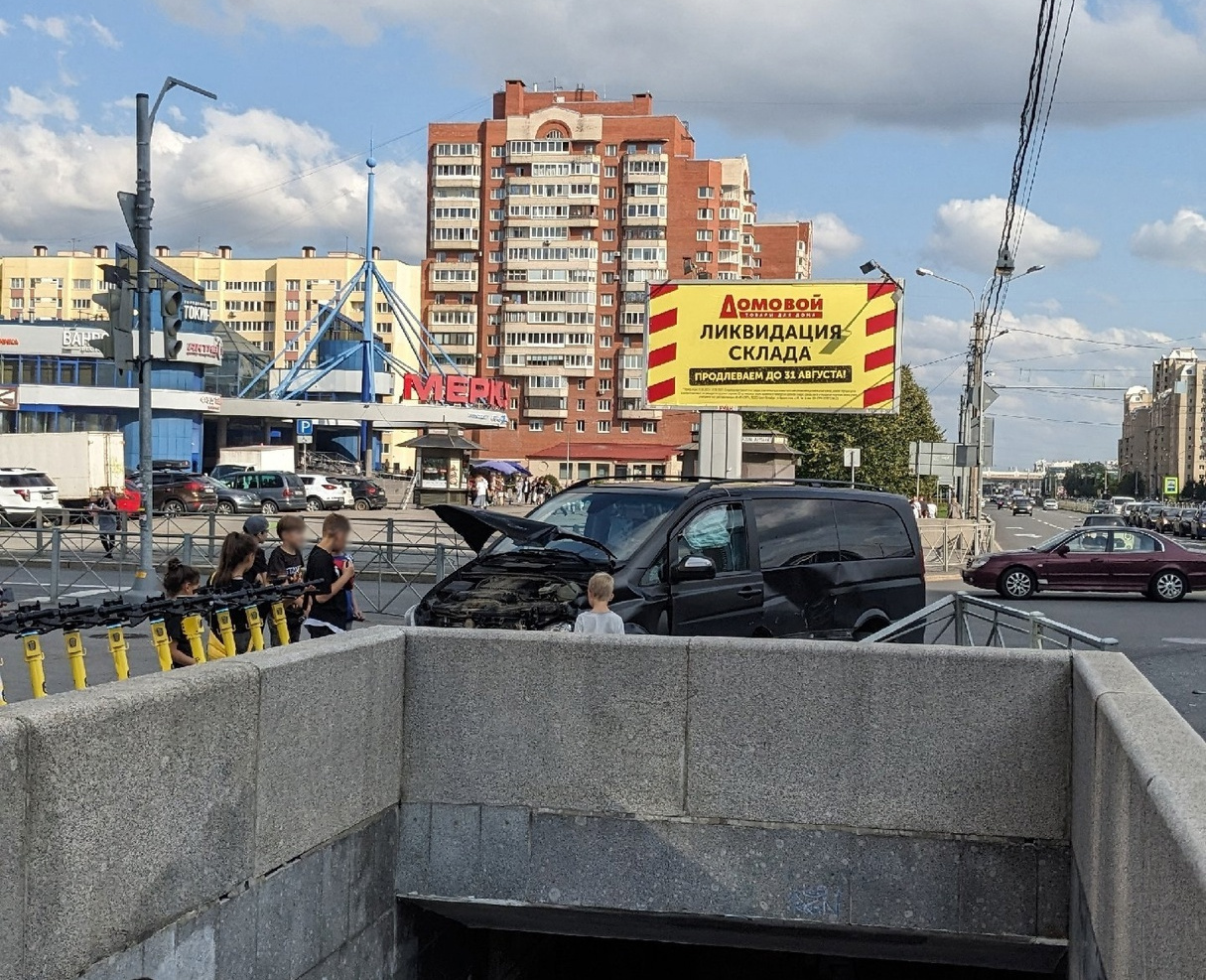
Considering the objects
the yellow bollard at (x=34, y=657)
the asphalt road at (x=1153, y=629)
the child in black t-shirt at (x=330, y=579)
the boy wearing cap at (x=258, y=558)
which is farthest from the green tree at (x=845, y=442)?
the yellow bollard at (x=34, y=657)

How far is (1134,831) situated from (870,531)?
307 inches

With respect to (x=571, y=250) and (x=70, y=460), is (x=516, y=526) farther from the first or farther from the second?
(x=571, y=250)

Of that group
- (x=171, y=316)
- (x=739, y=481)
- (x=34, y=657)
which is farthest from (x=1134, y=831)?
(x=171, y=316)

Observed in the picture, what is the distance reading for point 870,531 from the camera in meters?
12.3

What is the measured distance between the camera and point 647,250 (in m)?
121

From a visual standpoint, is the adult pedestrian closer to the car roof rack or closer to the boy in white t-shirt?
the car roof rack

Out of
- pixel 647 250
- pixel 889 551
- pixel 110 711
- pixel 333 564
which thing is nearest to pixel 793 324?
pixel 889 551

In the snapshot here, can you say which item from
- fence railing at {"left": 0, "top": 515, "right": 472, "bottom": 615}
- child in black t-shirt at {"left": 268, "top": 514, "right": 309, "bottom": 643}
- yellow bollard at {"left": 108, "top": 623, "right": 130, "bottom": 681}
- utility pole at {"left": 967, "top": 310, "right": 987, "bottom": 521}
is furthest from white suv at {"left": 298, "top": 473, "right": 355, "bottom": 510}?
yellow bollard at {"left": 108, "top": 623, "right": 130, "bottom": 681}

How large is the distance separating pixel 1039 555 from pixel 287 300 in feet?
453

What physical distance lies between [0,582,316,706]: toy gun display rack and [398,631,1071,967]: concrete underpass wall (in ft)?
4.12

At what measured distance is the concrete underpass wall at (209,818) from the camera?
4.57 metres

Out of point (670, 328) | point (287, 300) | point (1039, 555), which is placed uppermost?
point (287, 300)

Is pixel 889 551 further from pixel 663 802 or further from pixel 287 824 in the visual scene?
pixel 287 824

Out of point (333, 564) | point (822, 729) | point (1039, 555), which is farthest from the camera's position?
point (1039, 555)
